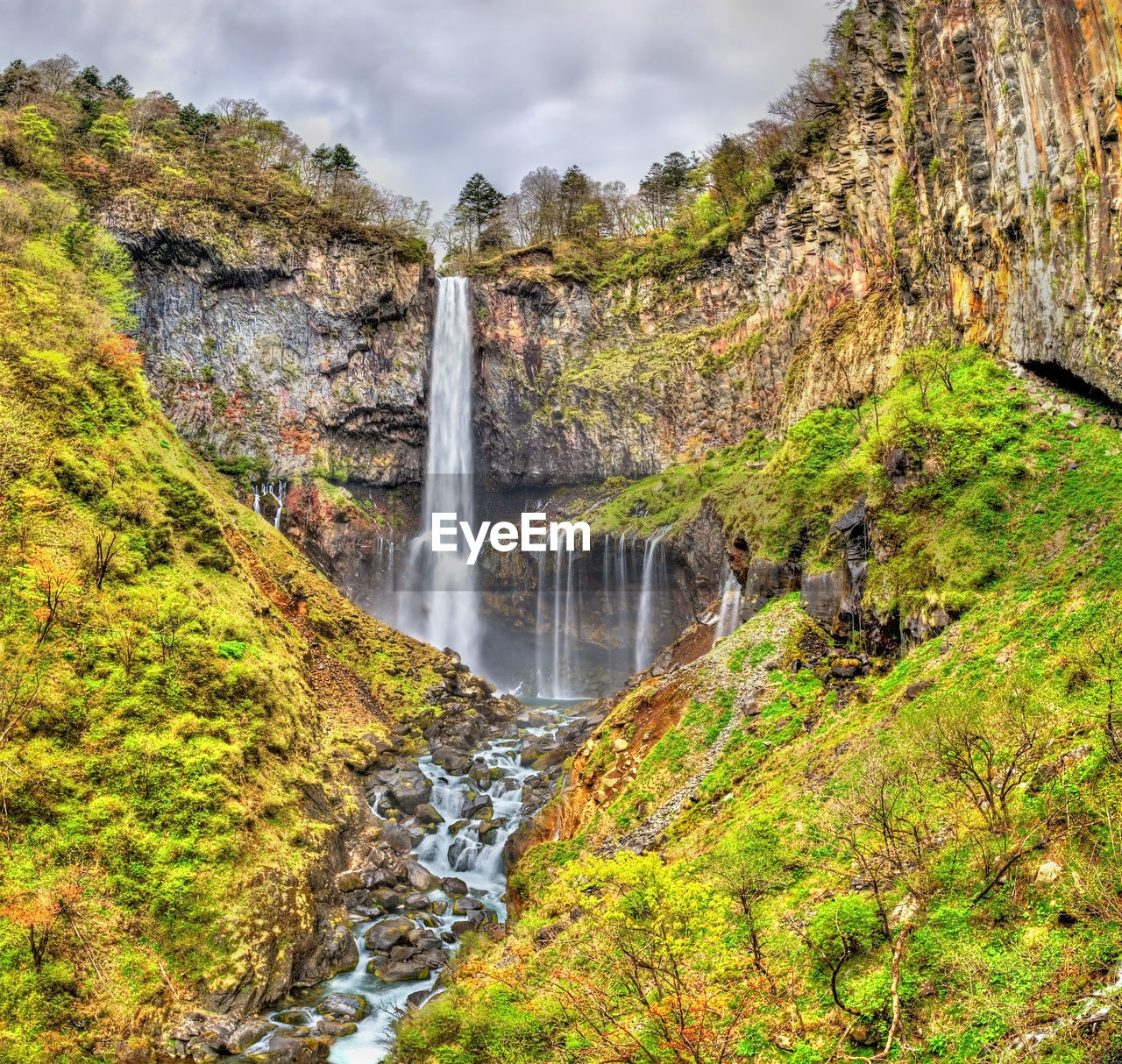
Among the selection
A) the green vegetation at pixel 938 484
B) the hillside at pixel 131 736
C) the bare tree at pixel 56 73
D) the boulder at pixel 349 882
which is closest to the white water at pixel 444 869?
the hillside at pixel 131 736

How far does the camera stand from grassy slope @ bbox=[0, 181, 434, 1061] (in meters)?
13.1

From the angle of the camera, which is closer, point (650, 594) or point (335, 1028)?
point (335, 1028)

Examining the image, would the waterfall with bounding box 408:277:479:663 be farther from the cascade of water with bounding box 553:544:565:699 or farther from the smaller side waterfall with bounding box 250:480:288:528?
the smaller side waterfall with bounding box 250:480:288:528

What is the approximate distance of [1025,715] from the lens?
8930mm

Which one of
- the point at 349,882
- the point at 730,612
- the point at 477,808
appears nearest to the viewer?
the point at 349,882

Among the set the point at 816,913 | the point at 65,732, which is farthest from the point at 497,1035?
the point at 65,732

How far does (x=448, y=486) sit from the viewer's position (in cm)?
4756

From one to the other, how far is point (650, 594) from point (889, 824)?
30.1 meters

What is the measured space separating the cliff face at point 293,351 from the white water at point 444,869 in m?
22.9

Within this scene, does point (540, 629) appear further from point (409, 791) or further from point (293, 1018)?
point (293, 1018)

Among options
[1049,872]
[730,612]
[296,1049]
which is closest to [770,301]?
[730,612]

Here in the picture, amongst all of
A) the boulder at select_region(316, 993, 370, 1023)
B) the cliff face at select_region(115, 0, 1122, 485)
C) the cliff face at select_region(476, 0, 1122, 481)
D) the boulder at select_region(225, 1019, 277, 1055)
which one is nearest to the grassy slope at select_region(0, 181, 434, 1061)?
the boulder at select_region(225, 1019, 277, 1055)

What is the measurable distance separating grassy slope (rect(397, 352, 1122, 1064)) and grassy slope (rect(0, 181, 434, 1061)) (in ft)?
18.2

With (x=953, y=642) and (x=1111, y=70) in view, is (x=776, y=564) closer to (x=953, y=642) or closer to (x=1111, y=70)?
(x=953, y=642)
